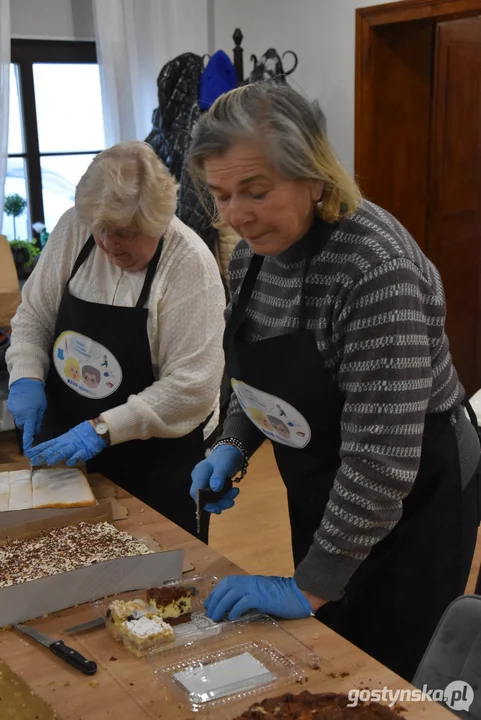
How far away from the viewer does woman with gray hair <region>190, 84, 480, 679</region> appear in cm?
136

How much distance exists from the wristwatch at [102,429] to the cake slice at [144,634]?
2.20 ft

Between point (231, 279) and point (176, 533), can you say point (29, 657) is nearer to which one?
point (176, 533)

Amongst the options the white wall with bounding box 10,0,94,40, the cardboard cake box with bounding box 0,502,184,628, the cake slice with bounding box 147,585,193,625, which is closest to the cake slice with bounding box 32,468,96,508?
the cardboard cake box with bounding box 0,502,184,628

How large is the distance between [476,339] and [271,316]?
149 inches

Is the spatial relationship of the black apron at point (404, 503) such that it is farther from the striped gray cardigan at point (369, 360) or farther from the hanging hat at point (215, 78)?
the hanging hat at point (215, 78)

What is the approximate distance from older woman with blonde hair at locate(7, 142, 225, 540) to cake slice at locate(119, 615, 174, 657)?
668 mm

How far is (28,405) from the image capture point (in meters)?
2.17

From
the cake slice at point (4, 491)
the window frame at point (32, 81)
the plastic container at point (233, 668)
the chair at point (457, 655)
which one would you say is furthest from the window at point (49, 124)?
the chair at point (457, 655)

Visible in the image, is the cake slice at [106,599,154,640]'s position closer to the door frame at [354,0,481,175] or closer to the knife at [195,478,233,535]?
the knife at [195,478,233,535]

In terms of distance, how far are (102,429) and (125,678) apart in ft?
2.61

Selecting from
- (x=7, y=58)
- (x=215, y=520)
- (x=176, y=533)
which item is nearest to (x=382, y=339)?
(x=176, y=533)

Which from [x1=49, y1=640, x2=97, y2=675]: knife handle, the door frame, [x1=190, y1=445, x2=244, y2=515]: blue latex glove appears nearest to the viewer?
[x1=49, y1=640, x2=97, y2=675]: knife handle

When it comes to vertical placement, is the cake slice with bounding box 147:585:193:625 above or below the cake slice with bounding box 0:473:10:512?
below

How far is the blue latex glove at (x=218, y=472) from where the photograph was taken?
1.74m
